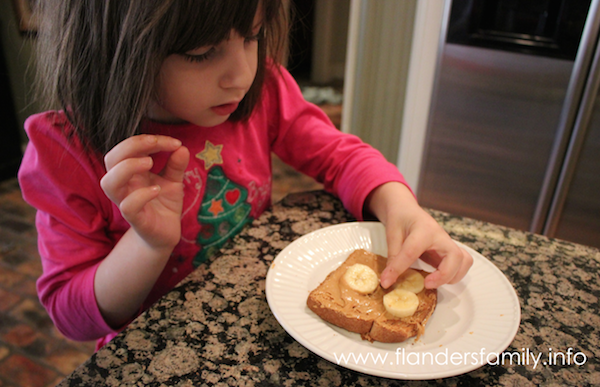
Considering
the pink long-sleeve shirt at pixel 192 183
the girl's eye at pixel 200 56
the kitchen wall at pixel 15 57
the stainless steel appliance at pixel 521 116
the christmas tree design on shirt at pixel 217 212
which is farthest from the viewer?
the kitchen wall at pixel 15 57

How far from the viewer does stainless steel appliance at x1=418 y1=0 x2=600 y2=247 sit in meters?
1.73

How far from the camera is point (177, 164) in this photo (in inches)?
25.7

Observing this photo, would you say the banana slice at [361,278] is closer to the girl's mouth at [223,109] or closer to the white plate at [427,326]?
the white plate at [427,326]

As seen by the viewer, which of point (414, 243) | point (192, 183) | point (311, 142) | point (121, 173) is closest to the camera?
point (121, 173)

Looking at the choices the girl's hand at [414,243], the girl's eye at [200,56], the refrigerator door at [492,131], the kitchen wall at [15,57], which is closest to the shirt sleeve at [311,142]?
the girl's hand at [414,243]

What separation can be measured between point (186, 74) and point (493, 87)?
164 cm

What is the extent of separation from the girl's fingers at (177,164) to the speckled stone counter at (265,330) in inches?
6.0

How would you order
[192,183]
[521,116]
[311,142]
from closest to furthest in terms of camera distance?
[192,183]
[311,142]
[521,116]

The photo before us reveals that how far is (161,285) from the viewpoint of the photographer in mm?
851

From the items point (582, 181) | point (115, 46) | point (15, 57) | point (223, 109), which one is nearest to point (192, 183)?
point (223, 109)

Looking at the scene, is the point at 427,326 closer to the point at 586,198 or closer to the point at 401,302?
the point at 401,302

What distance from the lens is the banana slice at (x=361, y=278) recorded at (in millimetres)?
622

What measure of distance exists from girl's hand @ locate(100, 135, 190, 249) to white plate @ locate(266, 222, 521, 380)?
0.59ft

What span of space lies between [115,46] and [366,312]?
498 millimetres
